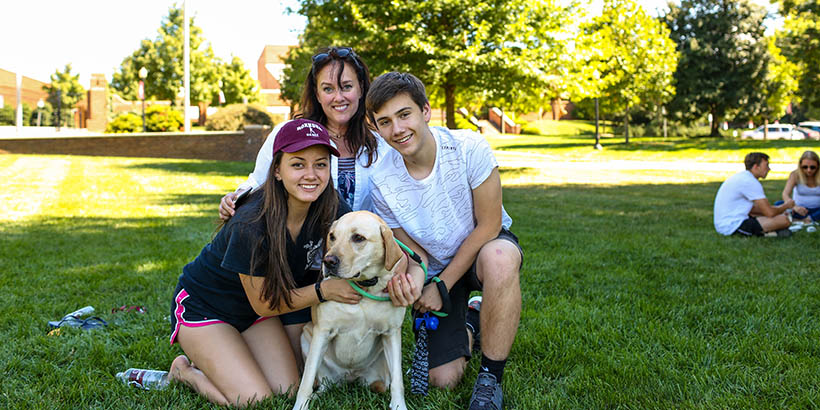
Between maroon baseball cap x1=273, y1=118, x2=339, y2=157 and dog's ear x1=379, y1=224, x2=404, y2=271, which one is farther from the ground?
maroon baseball cap x1=273, y1=118, x2=339, y2=157

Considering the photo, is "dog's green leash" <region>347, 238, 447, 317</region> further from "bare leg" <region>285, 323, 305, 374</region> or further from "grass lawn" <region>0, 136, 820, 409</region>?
"bare leg" <region>285, 323, 305, 374</region>

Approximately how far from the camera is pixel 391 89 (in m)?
3.03

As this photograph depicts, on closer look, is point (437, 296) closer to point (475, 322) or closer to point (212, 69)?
point (475, 322)

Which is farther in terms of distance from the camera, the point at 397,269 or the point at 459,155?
the point at 459,155

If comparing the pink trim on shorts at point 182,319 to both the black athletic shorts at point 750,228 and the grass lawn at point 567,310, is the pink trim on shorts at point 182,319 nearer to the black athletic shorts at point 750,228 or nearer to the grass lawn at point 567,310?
the grass lawn at point 567,310

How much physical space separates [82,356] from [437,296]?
2.20 m

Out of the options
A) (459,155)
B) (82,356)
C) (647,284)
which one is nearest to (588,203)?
(647,284)

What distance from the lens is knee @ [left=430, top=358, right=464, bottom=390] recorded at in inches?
130

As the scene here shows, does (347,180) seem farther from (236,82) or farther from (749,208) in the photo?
(236,82)

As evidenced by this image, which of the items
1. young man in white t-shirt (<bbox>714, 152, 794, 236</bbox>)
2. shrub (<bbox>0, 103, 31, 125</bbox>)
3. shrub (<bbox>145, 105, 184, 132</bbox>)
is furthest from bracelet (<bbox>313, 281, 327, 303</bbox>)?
shrub (<bbox>0, 103, 31, 125</bbox>)

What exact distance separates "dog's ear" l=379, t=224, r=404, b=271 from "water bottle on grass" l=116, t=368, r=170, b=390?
140 centimetres

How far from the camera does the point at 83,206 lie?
10367mm

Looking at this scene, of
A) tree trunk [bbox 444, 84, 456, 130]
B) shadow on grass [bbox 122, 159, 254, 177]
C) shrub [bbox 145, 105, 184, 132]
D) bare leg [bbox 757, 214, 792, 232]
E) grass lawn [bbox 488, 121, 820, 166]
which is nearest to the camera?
bare leg [bbox 757, 214, 792, 232]

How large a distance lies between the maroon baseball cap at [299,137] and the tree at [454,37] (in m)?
12.0
